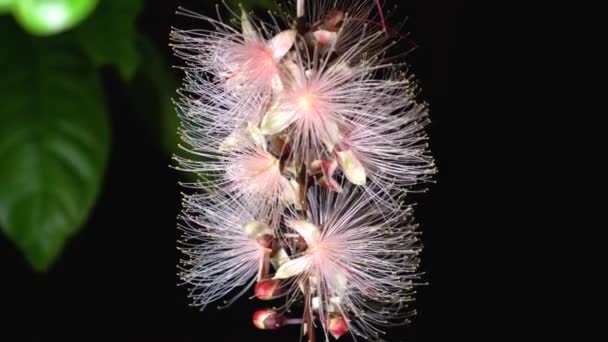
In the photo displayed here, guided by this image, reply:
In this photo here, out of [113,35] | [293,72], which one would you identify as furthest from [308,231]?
[113,35]

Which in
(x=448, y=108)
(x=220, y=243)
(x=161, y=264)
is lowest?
(x=220, y=243)

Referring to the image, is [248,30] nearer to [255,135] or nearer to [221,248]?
[255,135]

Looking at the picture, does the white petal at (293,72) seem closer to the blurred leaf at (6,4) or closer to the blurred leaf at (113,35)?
the blurred leaf at (113,35)

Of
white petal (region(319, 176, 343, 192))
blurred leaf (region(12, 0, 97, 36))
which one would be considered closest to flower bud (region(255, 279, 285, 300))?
white petal (region(319, 176, 343, 192))

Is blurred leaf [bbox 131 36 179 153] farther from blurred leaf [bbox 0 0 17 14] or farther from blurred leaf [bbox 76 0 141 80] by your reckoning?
blurred leaf [bbox 0 0 17 14]

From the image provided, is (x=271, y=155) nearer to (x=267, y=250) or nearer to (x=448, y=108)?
(x=267, y=250)

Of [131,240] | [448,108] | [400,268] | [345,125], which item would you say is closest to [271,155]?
[345,125]
